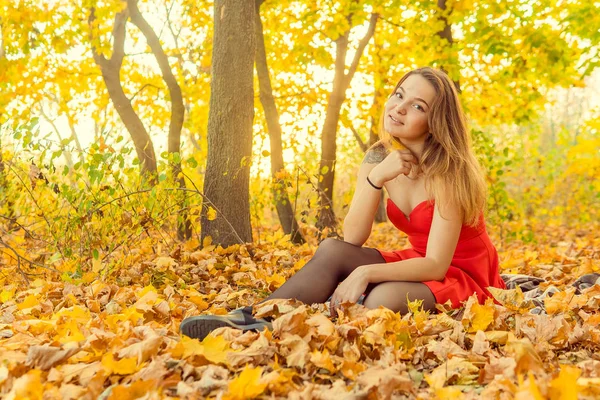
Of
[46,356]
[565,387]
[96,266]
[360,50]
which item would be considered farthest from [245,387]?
[360,50]

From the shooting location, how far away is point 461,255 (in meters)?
3.11

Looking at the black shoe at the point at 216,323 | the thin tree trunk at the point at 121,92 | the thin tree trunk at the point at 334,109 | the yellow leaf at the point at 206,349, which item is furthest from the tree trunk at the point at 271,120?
the yellow leaf at the point at 206,349

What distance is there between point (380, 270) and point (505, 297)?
2.05 ft

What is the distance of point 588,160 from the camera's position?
871cm

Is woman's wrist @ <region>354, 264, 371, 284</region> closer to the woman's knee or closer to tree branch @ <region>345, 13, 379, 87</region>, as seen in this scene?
the woman's knee

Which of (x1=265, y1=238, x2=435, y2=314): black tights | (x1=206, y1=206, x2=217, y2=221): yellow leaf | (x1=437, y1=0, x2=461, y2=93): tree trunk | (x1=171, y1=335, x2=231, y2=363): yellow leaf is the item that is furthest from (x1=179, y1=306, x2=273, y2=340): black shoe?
(x1=437, y1=0, x2=461, y2=93): tree trunk

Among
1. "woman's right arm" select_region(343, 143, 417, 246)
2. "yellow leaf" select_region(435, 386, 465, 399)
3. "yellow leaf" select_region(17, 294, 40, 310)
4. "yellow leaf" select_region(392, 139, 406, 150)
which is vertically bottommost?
"yellow leaf" select_region(435, 386, 465, 399)

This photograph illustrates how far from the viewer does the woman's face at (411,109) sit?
2.95 meters

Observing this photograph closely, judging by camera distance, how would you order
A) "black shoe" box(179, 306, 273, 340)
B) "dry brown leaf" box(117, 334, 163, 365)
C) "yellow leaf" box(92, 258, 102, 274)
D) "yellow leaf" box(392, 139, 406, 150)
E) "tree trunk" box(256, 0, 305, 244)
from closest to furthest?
1. "dry brown leaf" box(117, 334, 163, 365)
2. "black shoe" box(179, 306, 273, 340)
3. "yellow leaf" box(392, 139, 406, 150)
4. "yellow leaf" box(92, 258, 102, 274)
5. "tree trunk" box(256, 0, 305, 244)

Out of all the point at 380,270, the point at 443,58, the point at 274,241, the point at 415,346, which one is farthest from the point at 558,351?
the point at 443,58

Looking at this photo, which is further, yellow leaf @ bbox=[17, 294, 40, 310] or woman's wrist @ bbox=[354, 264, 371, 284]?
yellow leaf @ bbox=[17, 294, 40, 310]

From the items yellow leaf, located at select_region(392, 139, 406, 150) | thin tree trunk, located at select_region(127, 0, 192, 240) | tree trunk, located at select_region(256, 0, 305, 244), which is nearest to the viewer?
yellow leaf, located at select_region(392, 139, 406, 150)

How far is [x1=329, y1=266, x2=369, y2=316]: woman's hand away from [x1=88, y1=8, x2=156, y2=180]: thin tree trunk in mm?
4770

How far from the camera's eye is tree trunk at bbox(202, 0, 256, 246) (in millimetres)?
4742
